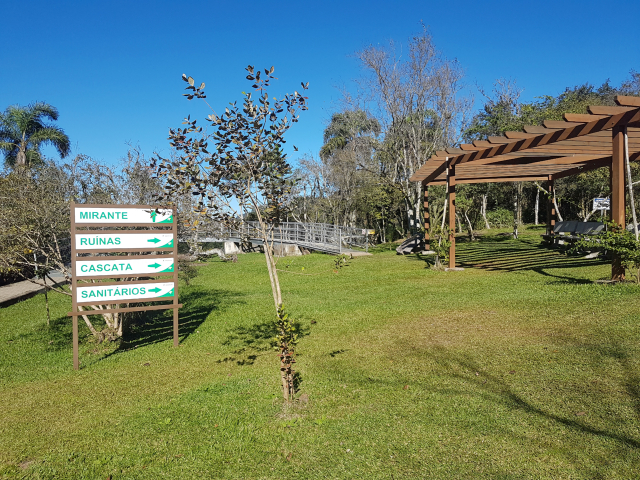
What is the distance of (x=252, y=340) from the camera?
6.46 meters

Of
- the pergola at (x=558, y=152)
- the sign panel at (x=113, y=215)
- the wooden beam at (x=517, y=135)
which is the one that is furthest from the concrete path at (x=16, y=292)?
the wooden beam at (x=517, y=135)

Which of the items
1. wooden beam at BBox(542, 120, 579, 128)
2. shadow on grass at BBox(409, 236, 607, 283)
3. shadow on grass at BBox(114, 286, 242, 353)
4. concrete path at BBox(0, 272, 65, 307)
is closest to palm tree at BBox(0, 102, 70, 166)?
concrete path at BBox(0, 272, 65, 307)

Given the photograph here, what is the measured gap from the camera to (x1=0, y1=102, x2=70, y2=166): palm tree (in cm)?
2469

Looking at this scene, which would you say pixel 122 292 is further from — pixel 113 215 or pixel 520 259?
pixel 520 259

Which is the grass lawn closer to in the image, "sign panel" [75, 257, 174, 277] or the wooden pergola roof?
"sign panel" [75, 257, 174, 277]

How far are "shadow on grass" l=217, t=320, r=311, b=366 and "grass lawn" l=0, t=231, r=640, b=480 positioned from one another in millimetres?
44

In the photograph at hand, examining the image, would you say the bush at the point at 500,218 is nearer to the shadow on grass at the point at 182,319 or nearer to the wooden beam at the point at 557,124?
the wooden beam at the point at 557,124

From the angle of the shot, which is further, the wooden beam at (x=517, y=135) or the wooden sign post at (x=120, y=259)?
the wooden beam at (x=517, y=135)

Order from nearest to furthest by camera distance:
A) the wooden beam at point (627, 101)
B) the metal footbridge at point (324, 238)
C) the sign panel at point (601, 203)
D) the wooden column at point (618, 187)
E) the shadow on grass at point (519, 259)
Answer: the wooden beam at point (627, 101)
the wooden column at point (618, 187)
the shadow on grass at point (519, 259)
the sign panel at point (601, 203)
the metal footbridge at point (324, 238)

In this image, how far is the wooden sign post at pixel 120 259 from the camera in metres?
5.92

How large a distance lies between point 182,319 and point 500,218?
22.9 meters

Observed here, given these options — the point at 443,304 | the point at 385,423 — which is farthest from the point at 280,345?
the point at 443,304

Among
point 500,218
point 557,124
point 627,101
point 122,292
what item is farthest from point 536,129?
point 500,218

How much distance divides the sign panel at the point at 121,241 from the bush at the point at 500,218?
23826 mm
